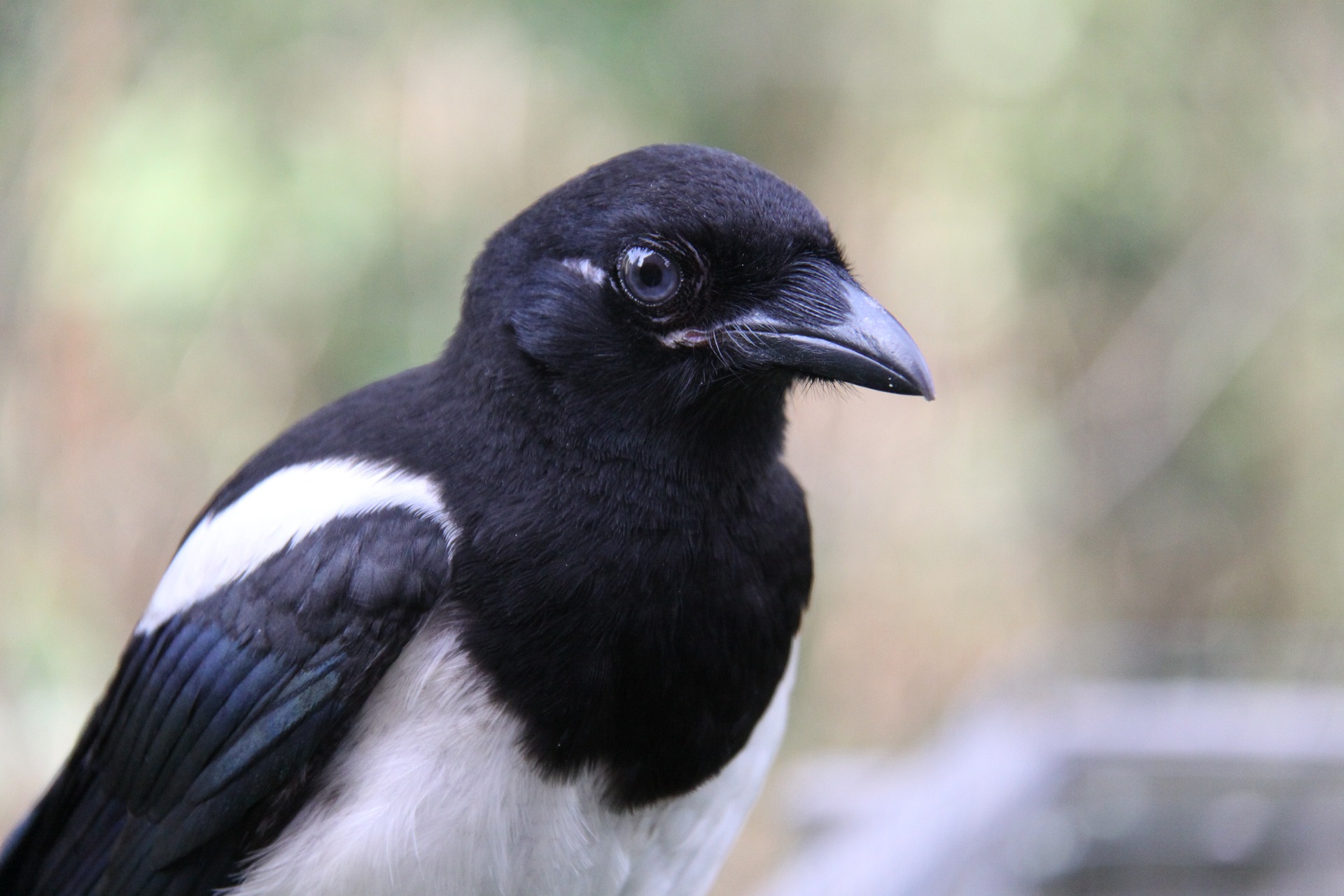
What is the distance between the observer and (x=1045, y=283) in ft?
16.4

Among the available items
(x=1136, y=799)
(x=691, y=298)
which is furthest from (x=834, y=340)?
(x=1136, y=799)

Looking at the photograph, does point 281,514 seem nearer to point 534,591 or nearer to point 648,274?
point 534,591

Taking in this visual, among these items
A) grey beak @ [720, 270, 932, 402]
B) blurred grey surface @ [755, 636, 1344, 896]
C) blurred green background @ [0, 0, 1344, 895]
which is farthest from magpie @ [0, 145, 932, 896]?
blurred green background @ [0, 0, 1344, 895]

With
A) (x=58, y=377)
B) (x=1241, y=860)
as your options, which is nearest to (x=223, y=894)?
(x=1241, y=860)

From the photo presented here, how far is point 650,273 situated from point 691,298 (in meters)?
0.05

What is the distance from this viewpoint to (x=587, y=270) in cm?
134

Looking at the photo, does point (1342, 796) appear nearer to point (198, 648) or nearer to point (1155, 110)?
point (198, 648)

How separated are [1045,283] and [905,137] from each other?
0.76 metres

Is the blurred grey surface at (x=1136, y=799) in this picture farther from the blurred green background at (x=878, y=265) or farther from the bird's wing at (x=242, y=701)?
the blurred green background at (x=878, y=265)

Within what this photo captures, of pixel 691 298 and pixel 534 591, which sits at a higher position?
pixel 691 298

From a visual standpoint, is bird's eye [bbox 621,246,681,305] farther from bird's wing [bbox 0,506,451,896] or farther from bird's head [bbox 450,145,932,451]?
bird's wing [bbox 0,506,451,896]

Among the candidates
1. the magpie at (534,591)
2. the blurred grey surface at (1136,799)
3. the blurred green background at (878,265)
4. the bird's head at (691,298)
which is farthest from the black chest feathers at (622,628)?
the blurred green background at (878,265)

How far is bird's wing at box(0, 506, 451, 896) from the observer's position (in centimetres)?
126

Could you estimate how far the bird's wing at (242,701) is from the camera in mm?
1263
